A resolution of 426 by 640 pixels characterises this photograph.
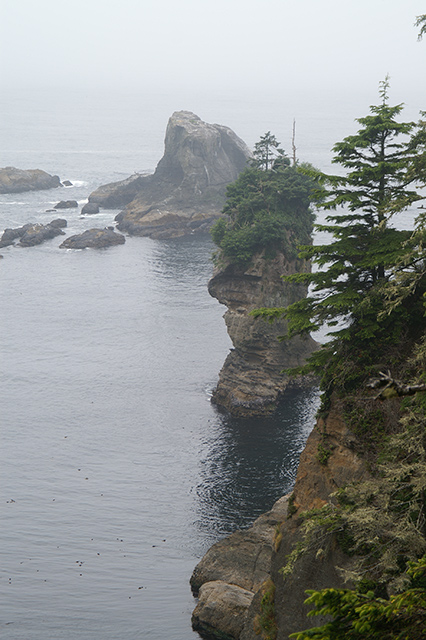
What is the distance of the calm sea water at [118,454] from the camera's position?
165 ft

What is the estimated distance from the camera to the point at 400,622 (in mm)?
14312

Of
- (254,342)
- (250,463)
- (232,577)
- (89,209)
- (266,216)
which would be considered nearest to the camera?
(232,577)

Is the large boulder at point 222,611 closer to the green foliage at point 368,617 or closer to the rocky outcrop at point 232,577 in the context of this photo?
the rocky outcrop at point 232,577

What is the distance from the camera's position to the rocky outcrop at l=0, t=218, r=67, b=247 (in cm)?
14012

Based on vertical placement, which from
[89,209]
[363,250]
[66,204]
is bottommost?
[89,209]

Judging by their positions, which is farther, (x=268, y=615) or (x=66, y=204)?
(x=66, y=204)

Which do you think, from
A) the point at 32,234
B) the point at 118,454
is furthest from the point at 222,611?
the point at 32,234

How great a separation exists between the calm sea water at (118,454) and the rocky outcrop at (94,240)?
19753 millimetres

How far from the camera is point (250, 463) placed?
67.6m

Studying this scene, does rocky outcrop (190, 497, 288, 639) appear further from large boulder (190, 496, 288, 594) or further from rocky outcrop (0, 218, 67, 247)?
rocky outcrop (0, 218, 67, 247)

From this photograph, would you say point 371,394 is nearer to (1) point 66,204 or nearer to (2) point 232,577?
(2) point 232,577

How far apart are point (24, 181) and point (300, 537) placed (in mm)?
170243

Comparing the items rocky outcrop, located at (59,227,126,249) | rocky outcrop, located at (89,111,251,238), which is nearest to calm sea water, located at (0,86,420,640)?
rocky outcrop, located at (59,227,126,249)

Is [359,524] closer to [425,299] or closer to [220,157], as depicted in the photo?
[425,299]
